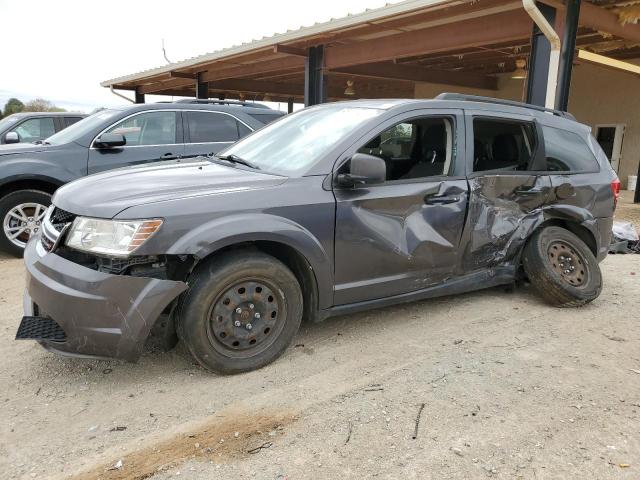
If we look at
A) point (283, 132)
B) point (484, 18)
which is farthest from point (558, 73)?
point (283, 132)

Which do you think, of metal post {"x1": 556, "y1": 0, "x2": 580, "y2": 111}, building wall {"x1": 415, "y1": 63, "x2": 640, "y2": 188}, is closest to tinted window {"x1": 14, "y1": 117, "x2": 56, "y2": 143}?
metal post {"x1": 556, "y1": 0, "x2": 580, "y2": 111}

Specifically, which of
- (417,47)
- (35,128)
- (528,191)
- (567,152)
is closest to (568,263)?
(528,191)

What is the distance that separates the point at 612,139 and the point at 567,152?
12099 mm

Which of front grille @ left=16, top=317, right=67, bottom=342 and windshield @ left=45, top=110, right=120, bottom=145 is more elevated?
windshield @ left=45, top=110, right=120, bottom=145

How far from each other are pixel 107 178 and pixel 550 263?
3.58 meters

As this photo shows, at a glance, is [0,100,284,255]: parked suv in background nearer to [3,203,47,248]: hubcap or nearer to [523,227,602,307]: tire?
[3,203,47,248]: hubcap

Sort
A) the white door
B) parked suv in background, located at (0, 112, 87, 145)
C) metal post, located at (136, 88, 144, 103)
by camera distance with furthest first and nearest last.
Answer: metal post, located at (136, 88, 144, 103) < the white door < parked suv in background, located at (0, 112, 87, 145)

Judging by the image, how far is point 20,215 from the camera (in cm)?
581

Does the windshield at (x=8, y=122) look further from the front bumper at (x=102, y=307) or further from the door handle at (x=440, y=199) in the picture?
the door handle at (x=440, y=199)

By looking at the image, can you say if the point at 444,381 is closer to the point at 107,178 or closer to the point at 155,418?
the point at 155,418

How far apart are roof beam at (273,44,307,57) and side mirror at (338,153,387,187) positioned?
8.34 metres

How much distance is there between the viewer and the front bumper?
2.69 meters

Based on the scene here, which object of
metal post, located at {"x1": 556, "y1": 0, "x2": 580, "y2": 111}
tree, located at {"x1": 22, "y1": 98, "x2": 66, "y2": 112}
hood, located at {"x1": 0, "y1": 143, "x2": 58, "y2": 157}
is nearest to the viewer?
hood, located at {"x1": 0, "y1": 143, "x2": 58, "y2": 157}

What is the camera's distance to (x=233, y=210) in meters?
2.96
